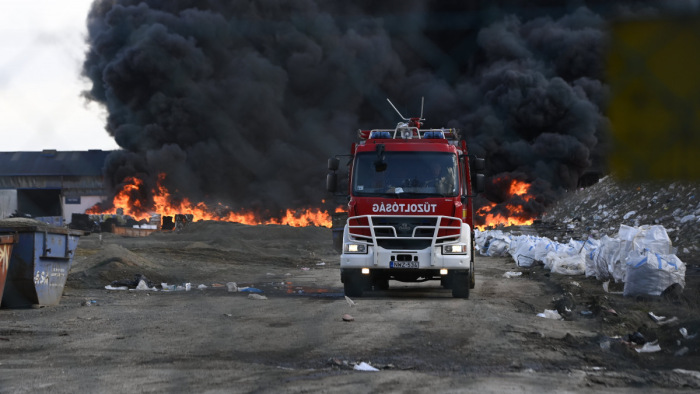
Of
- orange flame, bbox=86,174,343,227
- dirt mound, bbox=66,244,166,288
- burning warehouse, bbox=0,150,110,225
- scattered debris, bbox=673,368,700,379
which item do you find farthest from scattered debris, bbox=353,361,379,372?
burning warehouse, bbox=0,150,110,225

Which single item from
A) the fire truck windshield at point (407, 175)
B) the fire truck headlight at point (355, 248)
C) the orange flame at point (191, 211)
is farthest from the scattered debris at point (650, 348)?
the orange flame at point (191, 211)

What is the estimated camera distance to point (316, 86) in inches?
2335

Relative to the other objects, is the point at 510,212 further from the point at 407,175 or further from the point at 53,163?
the point at 53,163

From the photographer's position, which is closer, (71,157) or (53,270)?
(53,270)

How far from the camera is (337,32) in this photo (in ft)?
196

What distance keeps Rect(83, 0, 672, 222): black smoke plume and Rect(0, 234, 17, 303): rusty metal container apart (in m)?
37.9

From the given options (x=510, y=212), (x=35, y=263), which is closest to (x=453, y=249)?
(x=35, y=263)

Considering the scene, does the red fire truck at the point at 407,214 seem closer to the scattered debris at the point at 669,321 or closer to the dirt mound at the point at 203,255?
the scattered debris at the point at 669,321

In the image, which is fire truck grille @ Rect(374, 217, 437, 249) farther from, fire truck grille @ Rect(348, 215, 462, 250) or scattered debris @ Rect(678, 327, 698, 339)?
scattered debris @ Rect(678, 327, 698, 339)

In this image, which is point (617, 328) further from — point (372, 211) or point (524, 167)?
point (524, 167)

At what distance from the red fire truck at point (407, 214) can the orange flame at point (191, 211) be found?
37.6 m

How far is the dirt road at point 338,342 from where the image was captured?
5676 millimetres

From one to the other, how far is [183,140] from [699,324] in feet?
161

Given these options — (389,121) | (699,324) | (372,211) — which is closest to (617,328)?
(699,324)
